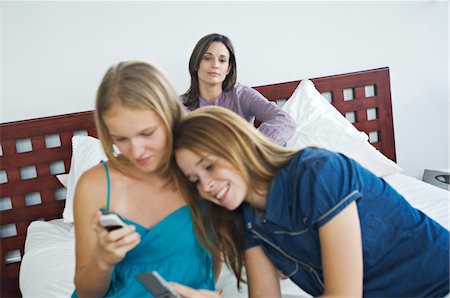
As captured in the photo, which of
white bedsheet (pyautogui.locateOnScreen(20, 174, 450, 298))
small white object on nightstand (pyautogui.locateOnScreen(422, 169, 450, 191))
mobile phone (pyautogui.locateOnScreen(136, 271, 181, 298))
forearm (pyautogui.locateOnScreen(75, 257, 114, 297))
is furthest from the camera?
small white object on nightstand (pyautogui.locateOnScreen(422, 169, 450, 191))

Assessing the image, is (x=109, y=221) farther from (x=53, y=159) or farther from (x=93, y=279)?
(x=53, y=159)

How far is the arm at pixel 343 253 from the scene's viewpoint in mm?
1066

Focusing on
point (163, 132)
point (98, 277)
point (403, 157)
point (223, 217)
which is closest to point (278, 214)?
point (223, 217)

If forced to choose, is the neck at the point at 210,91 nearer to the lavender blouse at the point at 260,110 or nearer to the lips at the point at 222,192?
the lavender blouse at the point at 260,110

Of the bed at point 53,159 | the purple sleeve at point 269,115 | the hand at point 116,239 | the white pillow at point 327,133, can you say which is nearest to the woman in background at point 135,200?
the hand at point 116,239

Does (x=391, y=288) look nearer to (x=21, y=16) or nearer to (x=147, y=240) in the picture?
(x=147, y=240)

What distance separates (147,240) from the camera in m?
1.23

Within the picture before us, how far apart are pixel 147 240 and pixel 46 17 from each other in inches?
59.9

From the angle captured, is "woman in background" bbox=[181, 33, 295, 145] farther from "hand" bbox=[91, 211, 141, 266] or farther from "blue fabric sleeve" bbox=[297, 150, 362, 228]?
"hand" bbox=[91, 211, 141, 266]

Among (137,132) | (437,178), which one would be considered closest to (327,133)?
(437,178)

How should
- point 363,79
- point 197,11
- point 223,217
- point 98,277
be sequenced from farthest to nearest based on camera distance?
point 363,79, point 197,11, point 223,217, point 98,277

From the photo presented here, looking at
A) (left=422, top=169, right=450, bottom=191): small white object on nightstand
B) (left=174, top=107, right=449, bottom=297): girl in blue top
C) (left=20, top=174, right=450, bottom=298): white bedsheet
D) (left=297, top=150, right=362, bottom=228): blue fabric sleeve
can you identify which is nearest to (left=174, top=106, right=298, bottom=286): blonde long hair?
(left=174, top=107, right=449, bottom=297): girl in blue top

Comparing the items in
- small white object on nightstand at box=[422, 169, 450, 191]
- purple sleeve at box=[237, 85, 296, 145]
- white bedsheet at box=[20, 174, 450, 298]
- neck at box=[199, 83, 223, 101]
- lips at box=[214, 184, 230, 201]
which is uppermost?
neck at box=[199, 83, 223, 101]

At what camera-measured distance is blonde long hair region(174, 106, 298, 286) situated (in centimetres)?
111
